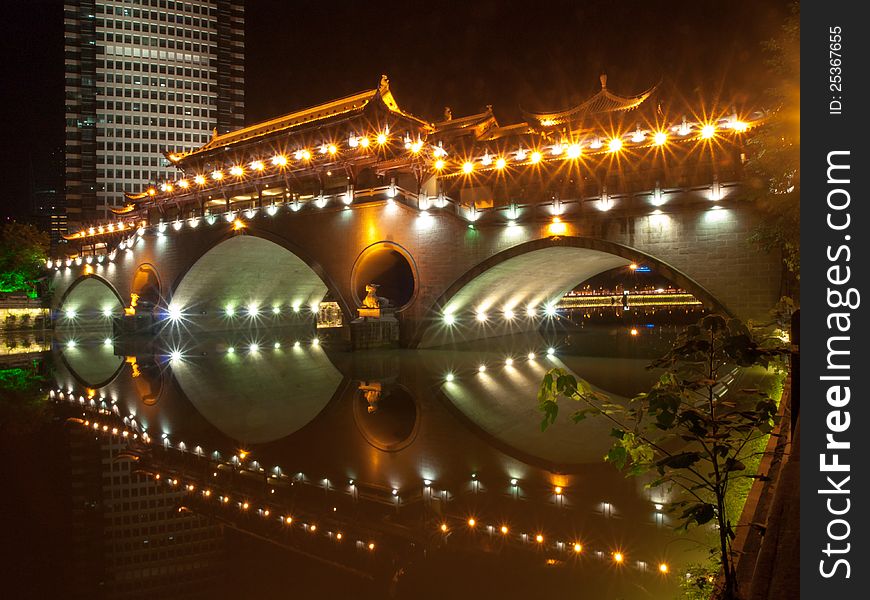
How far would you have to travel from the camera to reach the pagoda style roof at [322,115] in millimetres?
32062

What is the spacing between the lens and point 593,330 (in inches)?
1243

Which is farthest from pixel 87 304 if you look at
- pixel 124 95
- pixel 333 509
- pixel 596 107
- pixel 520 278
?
pixel 333 509

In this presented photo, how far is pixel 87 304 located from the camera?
5022 centimetres

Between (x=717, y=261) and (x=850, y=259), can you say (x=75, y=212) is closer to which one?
(x=717, y=261)

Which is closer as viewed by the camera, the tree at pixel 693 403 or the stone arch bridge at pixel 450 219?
the tree at pixel 693 403

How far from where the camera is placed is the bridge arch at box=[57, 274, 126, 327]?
152 ft

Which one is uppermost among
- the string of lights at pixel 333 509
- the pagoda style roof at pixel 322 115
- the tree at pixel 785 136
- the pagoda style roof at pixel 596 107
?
the pagoda style roof at pixel 322 115

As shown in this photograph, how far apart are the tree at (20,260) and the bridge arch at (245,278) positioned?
71.0ft

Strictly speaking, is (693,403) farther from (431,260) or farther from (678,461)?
(431,260)

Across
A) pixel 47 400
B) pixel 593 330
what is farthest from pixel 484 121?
pixel 47 400

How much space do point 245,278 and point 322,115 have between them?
12.5m

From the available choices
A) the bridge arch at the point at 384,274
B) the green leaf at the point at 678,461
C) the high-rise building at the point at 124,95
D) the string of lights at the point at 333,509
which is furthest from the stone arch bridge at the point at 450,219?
the high-rise building at the point at 124,95

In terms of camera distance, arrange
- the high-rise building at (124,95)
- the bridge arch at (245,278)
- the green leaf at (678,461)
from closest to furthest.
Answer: the green leaf at (678,461), the bridge arch at (245,278), the high-rise building at (124,95)

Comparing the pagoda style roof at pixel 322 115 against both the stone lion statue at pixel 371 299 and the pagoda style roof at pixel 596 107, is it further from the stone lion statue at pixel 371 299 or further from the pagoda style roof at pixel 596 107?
the stone lion statue at pixel 371 299
